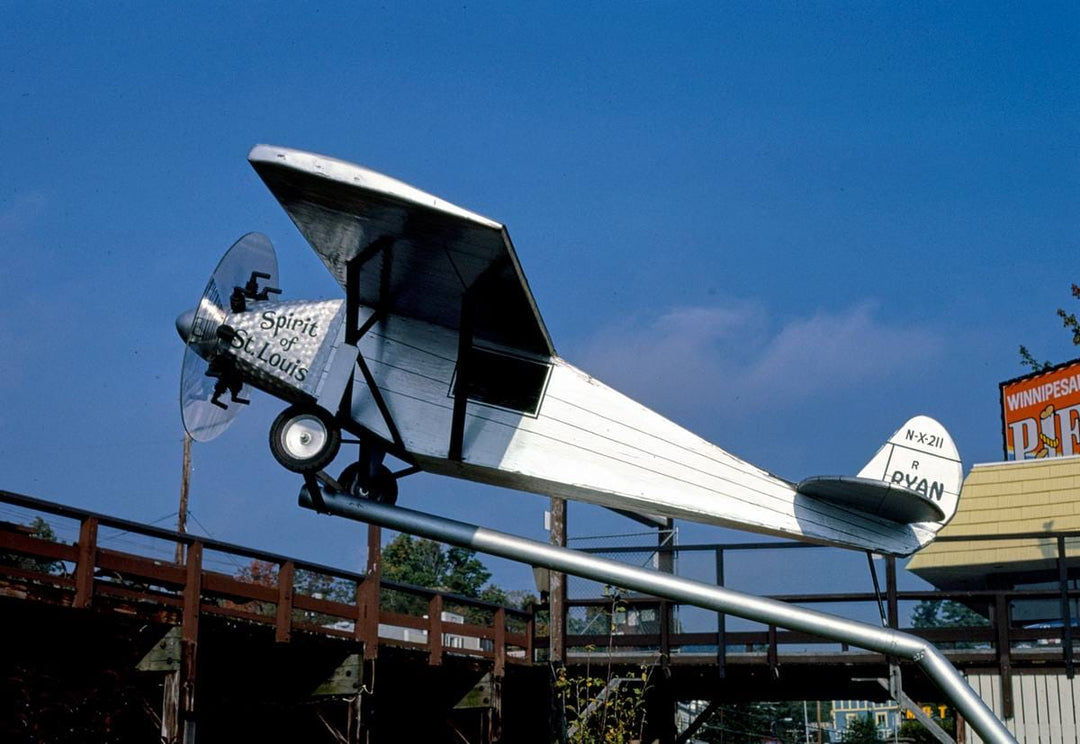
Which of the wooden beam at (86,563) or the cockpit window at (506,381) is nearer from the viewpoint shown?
the cockpit window at (506,381)

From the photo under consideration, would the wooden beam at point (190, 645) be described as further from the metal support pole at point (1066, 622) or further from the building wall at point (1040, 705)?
the metal support pole at point (1066, 622)

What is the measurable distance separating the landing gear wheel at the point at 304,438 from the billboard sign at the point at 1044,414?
2377 centimetres

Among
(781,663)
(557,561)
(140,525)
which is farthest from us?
(781,663)

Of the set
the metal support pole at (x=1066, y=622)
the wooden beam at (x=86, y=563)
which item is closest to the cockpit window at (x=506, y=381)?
the wooden beam at (x=86, y=563)

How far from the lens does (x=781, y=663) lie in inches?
710

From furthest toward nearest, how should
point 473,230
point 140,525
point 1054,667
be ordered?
1. point 1054,667
2. point 140,525
3. point 473,230

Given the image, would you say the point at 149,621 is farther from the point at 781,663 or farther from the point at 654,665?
the point at 781,663

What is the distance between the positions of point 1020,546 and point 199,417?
17328 millimetres

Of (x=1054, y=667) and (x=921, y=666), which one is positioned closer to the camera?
(x=921, y=666)

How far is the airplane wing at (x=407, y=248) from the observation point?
25.2 feet

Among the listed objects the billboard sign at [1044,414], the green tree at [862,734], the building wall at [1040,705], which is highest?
the billboard sign at [1044,414]

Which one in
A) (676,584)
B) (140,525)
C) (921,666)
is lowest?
(921,666)

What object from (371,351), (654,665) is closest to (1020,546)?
(654,665)

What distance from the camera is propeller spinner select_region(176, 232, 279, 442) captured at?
30.3ft
